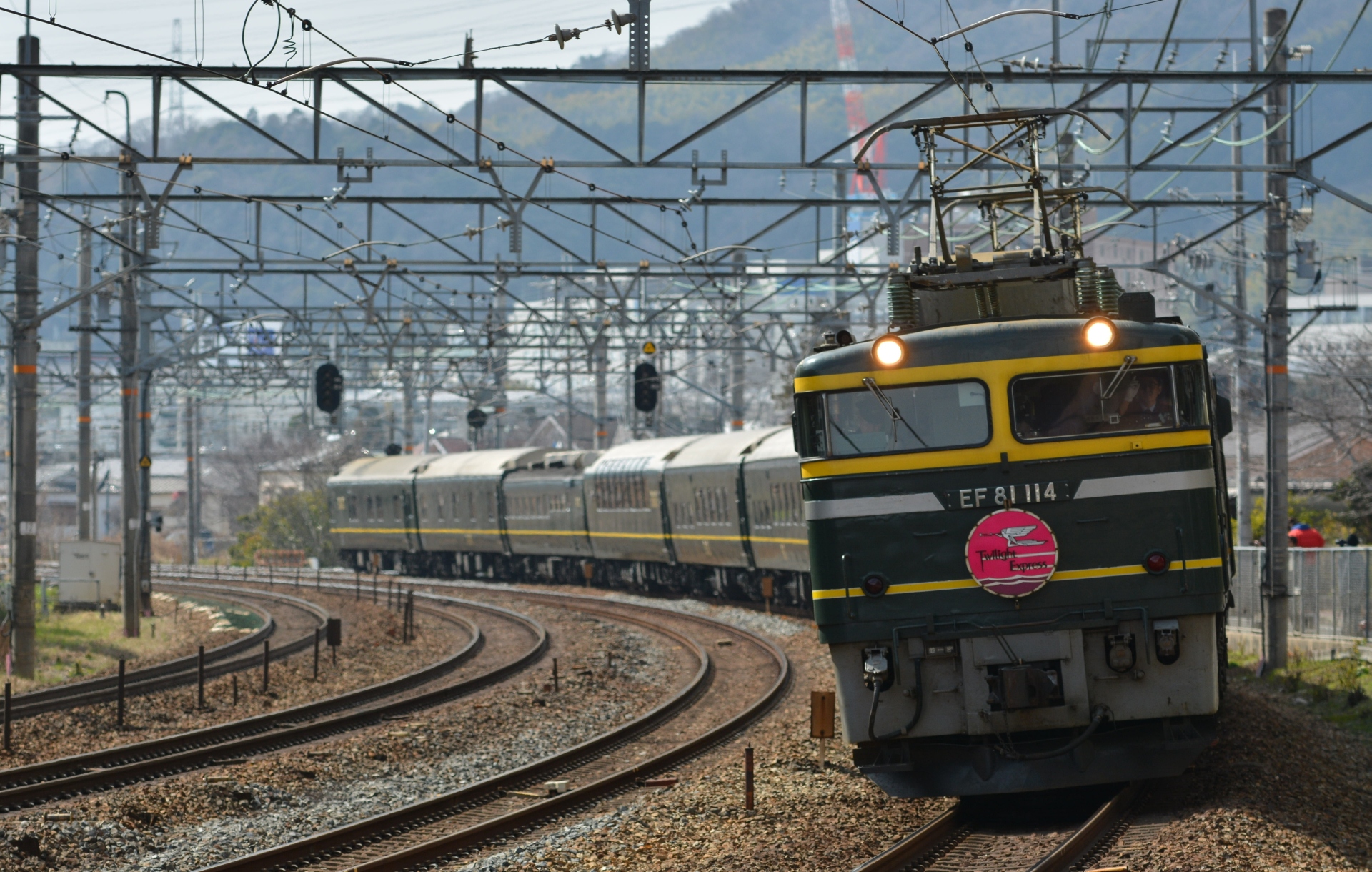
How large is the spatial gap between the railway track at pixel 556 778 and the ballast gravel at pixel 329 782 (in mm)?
591

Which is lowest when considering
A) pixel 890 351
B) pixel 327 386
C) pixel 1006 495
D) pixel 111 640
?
pixel 111 640

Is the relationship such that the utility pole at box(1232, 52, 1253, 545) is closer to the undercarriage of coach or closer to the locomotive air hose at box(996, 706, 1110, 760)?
the undercarriage of coach

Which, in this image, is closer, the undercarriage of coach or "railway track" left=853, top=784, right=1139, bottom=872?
"railway track" left=853, top=784, right=1139, bottom=872

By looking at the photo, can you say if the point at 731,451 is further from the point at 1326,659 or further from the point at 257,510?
the point at 257,510

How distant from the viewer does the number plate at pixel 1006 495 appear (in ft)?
32.4

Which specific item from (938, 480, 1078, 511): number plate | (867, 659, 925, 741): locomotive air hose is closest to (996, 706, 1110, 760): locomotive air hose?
(867, 659, 925, 741): locomotive air hose

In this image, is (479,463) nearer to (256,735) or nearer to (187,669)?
(187,669)

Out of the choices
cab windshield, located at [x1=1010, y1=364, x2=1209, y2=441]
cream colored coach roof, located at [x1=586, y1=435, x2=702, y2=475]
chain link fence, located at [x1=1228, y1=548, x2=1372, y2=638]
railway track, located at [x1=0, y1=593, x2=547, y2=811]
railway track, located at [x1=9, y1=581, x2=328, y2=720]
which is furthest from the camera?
cream colored coach roof, located at [x1=586, y1=435, x2=702, y2=475]

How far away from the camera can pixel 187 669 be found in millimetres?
23422

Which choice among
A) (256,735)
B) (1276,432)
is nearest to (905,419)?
(256,735)

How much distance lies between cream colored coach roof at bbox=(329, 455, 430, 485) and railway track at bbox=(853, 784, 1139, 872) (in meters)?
39.1

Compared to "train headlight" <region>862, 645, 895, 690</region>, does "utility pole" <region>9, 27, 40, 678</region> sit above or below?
above

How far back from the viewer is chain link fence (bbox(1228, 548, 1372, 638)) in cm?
2269

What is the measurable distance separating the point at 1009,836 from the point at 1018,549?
1.93m
